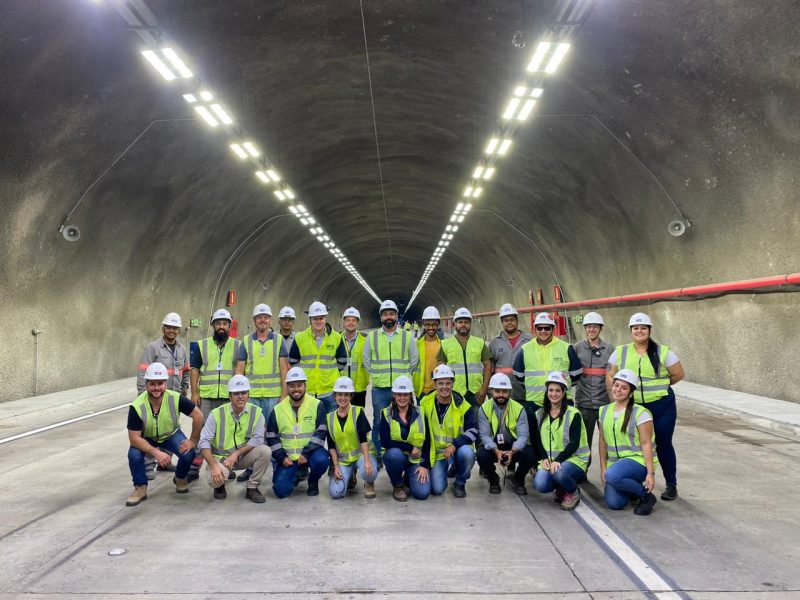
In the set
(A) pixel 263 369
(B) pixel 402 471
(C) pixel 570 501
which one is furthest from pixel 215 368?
(C) pixel 570 501

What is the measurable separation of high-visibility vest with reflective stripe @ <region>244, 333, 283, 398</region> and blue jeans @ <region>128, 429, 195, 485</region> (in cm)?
123

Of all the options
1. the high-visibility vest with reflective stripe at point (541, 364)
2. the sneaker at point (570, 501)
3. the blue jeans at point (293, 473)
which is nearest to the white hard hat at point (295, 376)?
the blue jeans at point (293, 473)

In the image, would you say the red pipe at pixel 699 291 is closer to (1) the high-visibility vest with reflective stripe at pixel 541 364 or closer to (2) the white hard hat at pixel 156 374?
(1) the high-visibility vest with reflective stripe at pixel 541 364

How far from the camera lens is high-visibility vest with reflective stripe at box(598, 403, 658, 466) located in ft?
21.6

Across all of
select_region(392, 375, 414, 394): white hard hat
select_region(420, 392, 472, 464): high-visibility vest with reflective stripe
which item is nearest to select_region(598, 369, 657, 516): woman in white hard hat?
select_region(420, 392, 472, 464): high-visibility vest with reflective stripe

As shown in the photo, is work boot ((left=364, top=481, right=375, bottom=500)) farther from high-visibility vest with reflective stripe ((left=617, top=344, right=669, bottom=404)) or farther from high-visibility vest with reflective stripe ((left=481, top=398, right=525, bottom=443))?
high-visibility vest with reflective stripe ((left=617, top=344, right=669, bottom=404))

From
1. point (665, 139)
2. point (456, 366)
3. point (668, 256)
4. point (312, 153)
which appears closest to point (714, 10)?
point (665, 139)

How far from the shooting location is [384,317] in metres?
8.55

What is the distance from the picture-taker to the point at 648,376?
698 cm

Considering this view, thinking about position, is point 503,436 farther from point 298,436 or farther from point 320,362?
point 320,362

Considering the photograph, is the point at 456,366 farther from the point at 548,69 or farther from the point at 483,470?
the point at 548,69

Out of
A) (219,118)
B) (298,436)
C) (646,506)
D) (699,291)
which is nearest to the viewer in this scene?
(646,506)

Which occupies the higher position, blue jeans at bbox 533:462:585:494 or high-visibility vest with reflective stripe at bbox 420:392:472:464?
high-visibility vest with reflective stripe at bbox 420:392:472:464

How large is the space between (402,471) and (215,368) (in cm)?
263
